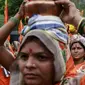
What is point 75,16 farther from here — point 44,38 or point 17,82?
point 17,82

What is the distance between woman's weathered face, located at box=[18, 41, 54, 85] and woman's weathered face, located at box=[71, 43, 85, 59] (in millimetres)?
2408

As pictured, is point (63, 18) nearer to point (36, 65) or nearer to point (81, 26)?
point (81, 26)

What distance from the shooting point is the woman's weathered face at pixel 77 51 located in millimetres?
4938

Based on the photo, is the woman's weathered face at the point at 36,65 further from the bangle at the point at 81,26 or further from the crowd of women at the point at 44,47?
the bangle at the point at 81,26

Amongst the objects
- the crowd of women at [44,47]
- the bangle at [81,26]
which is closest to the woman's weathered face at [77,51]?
the crowd of women at [44,47]

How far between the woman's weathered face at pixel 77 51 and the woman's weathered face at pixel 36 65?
7.90 ft

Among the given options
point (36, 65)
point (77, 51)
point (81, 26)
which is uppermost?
point (81, 26)

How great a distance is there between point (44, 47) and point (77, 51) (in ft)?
8.33

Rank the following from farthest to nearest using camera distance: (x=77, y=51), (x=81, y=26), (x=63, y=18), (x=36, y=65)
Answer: (x=77, y=51) < (x=63, y=18) < (x=81, y=26) < (x=36, y=65)

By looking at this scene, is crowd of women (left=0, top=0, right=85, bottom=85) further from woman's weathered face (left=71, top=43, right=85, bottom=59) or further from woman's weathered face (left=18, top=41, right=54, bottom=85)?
woman's weathered face (left=71, top=43, right=85, bottom=59)

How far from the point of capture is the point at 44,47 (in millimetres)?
2531

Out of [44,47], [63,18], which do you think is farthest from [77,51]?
[44,47]

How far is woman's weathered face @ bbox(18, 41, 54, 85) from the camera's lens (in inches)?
97.3

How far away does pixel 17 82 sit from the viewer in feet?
8.66
